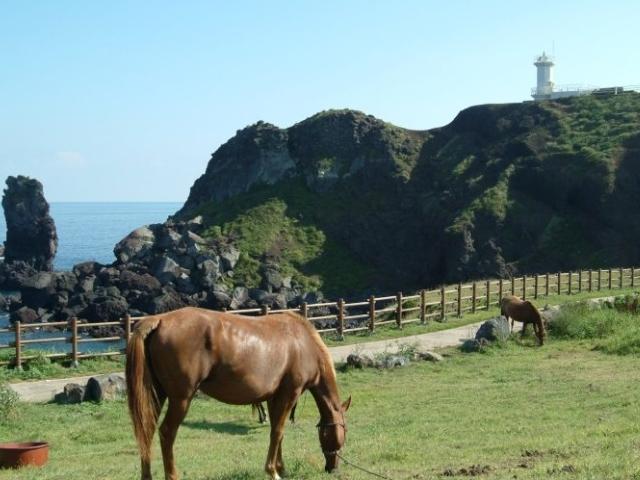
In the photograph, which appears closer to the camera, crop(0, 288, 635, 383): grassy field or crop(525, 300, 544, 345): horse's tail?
crop(0, 288, 635, 383): grassy field

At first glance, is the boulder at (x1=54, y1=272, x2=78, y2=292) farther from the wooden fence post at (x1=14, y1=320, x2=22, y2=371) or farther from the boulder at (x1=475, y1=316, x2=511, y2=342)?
the boulder at (x1=475, y1=316, x2=511, y2=342)

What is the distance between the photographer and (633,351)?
75.0 ft

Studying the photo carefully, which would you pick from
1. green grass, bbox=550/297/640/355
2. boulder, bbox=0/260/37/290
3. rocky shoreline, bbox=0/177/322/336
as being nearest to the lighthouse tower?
rocky shoreline, bbox=0/177/322/336

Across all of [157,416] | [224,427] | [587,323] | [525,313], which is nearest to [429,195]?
[587,323]

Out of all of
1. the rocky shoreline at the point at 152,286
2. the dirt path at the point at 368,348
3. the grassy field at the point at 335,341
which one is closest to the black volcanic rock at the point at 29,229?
the rocky shoreline at the point at 152,286

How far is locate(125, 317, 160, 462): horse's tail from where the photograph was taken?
8.65 meters

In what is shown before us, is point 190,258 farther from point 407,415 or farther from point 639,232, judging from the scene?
point 407,415

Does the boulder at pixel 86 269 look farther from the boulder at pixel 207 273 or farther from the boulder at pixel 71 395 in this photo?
the boulder at pixel 71 395

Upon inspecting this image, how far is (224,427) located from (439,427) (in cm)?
413

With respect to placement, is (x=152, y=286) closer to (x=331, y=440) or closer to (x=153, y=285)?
(x=153, y=285)

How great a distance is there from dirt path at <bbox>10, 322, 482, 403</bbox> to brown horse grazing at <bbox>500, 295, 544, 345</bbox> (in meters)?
1.66

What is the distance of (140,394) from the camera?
341 inches

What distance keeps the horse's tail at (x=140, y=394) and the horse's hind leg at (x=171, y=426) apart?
0.16 meters

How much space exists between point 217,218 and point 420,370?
220 ft
